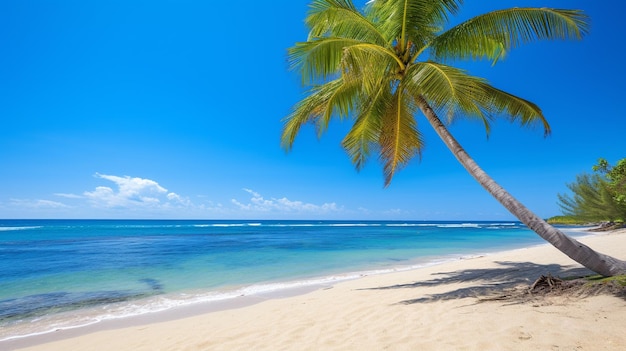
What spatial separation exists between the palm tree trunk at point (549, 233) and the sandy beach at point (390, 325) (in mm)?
681

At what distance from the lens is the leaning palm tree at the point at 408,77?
543 centimetres

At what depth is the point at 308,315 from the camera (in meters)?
5.20

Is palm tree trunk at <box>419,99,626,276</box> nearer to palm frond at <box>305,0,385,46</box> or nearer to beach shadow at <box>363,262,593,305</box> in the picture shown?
beach shadow at <box>363,262,593,305</box>

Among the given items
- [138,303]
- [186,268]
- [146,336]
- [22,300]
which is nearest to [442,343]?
[146,336]

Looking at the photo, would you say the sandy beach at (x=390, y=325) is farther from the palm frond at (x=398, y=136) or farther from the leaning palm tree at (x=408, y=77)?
the palm frond at (x=398, y=136)

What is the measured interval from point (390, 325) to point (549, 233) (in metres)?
2.88

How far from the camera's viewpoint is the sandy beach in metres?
3.37

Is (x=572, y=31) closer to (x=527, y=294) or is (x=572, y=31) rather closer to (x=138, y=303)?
(x=527, y=294)

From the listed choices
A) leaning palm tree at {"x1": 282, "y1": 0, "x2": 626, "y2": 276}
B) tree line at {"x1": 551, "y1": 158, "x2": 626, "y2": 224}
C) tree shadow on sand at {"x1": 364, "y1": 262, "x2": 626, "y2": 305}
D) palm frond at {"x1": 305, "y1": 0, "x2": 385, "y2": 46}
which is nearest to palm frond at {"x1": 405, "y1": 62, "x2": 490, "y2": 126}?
leaning palm tree at {"x1": 282, "y1": 0, "x2": 626, "y2": 276}

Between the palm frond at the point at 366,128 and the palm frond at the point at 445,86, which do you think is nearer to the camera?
the palm frond at the point at 445,86

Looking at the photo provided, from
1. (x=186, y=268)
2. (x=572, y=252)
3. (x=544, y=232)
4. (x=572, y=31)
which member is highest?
(x=572, y=31)

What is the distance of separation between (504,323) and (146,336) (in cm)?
506

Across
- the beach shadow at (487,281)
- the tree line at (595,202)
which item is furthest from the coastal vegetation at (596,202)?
the beach shadow at (487,281)

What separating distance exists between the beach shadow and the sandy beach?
0.11ft
